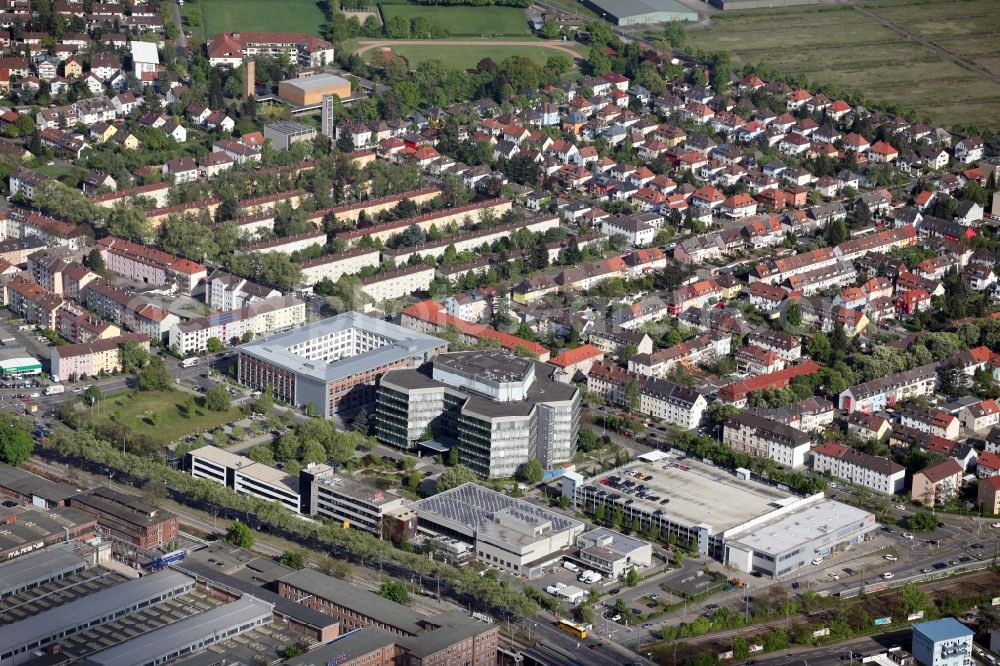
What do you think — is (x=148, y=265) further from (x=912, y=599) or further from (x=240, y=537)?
(x=912, y=599)

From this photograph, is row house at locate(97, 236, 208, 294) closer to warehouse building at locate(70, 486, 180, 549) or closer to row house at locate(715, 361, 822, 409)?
warehouse building at locate(70, 486, 180, 549)

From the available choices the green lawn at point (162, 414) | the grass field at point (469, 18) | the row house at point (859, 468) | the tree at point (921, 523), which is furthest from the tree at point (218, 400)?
the grass field at point (469, 18)

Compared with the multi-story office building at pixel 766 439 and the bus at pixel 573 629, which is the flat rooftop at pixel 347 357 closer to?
the multi-story office building at pixel 766 439

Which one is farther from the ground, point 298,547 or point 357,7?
point 357,7

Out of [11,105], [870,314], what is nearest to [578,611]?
[870,314]

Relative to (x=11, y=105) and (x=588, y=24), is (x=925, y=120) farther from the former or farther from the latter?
(x=11, y=105)

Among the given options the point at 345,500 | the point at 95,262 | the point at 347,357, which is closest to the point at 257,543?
the point at 345,500

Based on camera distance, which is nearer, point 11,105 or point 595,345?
point 595,345
